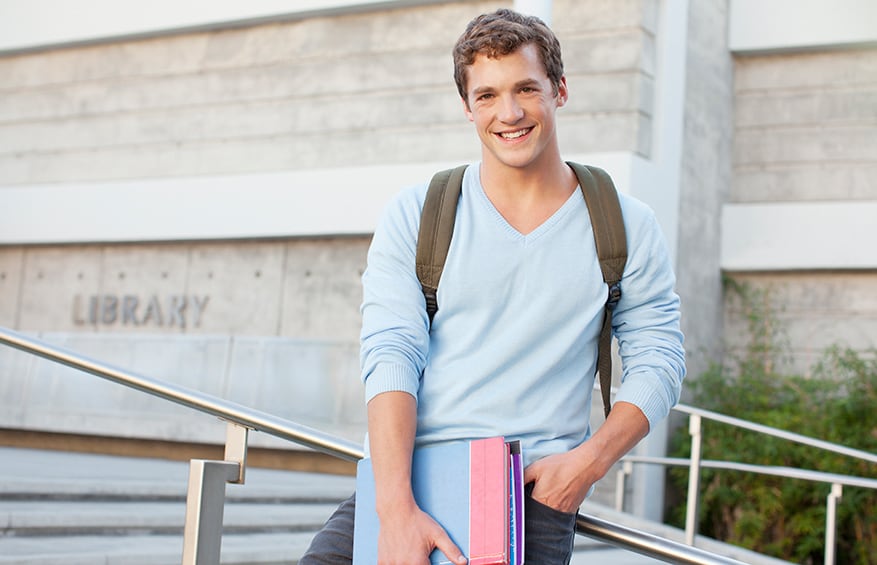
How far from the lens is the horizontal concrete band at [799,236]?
32.2 ft

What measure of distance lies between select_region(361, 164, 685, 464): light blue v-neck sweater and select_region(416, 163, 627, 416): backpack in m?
0.02

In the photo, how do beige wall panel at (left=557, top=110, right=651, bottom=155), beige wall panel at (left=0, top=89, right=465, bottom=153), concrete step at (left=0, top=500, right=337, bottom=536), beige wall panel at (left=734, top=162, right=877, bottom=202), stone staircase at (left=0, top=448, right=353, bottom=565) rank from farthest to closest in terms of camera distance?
beige wall panel at (left=0, top=89, right=465, bottom=153) < beige wall panel at (left=734, top=162, right=877, bottom=202) < beige wall panel at (left=557, top=110, right=651, bottom=155) < concrete step at (left=0, top=500, right=337, bottom=536) < stone staircase at (left=0, top=448, right=353, bottom=565)

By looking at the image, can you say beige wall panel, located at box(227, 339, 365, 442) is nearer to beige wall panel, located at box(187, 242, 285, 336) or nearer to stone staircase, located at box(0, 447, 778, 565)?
beige wall panel, located at box(187, 242, 285, 336)

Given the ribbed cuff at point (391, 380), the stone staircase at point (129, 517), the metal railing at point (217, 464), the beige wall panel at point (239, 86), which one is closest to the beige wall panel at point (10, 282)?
the beige wall panel at point (239, 86)

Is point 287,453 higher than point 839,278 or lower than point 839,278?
lower

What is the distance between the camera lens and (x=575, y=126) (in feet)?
31.6

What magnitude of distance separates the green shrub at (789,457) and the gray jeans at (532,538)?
275 inches

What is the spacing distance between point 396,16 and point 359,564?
935 cm

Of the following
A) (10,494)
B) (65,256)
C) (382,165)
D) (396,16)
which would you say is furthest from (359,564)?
(65,256)

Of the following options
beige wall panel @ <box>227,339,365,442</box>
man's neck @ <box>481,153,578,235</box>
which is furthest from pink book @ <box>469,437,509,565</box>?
beige wall panel @ <box>227,339,365,442</box>

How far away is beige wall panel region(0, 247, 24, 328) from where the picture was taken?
12180 millimetres

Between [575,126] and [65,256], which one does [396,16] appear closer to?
[575,126]

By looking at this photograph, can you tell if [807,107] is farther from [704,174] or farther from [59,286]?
[59,286]

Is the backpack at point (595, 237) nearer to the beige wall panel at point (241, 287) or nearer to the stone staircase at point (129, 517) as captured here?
the stone staircase at point (129, 517)
